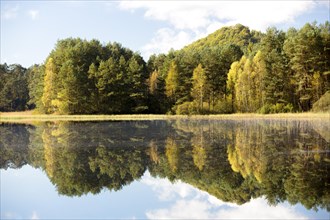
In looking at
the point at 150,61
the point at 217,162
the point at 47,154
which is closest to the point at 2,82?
the point at 150,61

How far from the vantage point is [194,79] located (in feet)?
218

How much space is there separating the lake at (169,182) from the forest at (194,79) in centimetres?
3933

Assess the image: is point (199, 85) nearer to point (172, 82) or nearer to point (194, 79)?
point (194, 79)

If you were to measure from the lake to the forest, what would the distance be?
129ft

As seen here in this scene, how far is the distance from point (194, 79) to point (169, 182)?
54245 mm

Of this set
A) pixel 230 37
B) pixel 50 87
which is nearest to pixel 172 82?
pixel 50 87

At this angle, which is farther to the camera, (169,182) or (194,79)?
(194,79)

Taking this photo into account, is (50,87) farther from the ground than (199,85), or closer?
farther from the ground

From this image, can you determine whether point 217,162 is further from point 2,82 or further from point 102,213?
point 2,82

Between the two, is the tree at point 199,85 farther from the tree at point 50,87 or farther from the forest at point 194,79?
the tree at point 50,87

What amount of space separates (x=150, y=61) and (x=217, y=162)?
6900cm

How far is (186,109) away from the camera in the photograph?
63281mm

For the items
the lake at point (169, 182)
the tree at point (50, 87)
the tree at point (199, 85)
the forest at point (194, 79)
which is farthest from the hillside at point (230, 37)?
the lake at point (169, 182)

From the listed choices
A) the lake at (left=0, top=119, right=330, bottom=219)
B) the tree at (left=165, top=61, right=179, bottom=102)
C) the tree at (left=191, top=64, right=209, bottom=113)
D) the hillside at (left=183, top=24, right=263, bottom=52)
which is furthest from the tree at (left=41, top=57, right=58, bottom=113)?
the hillside at (left=183, top=24, right=263, bottom=52)
